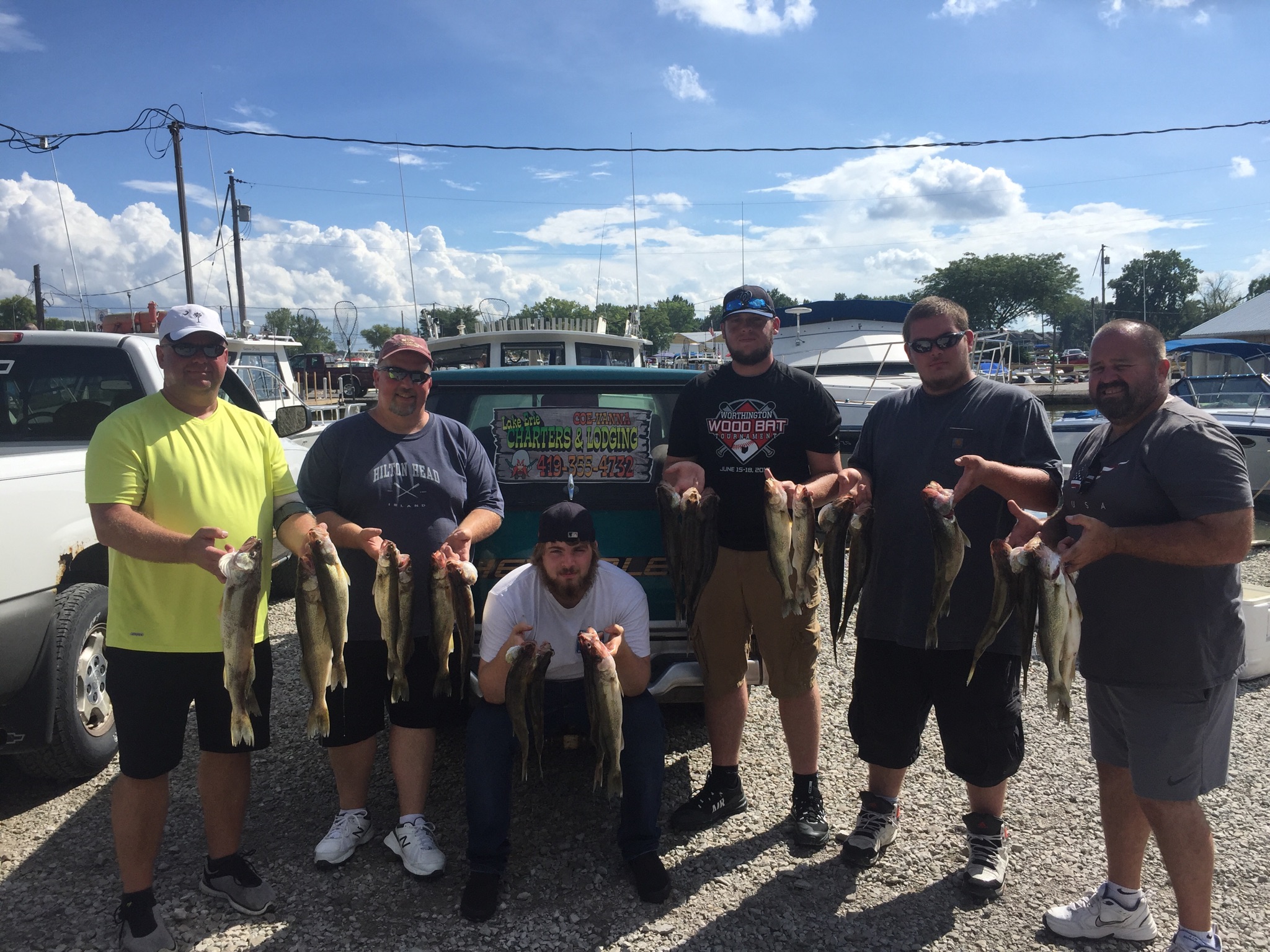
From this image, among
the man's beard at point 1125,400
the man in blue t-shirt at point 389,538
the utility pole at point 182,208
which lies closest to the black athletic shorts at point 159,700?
the man in blue t-shirt at point 389,538

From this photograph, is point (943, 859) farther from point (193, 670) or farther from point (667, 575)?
point (193, 670)

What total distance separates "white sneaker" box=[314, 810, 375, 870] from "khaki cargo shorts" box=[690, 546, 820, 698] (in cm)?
163

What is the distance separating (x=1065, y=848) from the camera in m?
3.46

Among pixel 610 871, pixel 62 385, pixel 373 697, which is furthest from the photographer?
pixel 62 385

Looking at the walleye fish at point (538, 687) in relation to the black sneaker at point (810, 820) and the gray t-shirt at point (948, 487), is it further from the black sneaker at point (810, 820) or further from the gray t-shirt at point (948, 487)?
the gray t-shirt at point (948, 487)

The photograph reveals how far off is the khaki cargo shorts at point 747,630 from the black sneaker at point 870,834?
0.56 metres

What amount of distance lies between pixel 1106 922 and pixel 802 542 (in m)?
1.73

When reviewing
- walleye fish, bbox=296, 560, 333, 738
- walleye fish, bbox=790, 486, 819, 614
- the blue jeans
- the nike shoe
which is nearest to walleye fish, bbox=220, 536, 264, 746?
walleye fish, bbox=296, 560, 333, 738

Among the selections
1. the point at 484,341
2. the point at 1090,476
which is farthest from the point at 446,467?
the point at 484,341

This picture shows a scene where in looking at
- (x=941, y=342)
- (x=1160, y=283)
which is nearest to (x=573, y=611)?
(x=941, y=342)

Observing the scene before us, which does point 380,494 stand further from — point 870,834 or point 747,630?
point 870,834

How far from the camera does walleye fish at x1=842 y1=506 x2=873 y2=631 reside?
129 inches

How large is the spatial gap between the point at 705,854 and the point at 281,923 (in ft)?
5.56

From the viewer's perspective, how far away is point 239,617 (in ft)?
8.80
